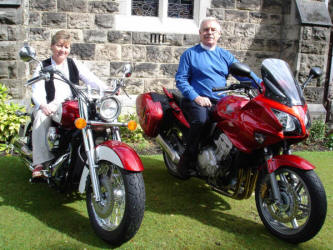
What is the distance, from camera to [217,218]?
331cm

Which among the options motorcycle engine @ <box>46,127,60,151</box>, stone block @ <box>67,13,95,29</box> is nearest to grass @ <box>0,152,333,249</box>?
motorcycle engine @ <box>46,127,60,151</box>

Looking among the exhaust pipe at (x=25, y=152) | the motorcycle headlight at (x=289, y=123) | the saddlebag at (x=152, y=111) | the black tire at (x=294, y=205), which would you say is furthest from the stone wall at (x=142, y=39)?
the motorcycle headlight at (x=289, y=123)

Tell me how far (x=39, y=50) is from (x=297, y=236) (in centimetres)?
534

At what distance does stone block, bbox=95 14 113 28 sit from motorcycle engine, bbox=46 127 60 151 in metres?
3.78

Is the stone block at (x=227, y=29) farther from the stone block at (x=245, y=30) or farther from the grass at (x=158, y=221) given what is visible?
the grass at (x=158, y=221)

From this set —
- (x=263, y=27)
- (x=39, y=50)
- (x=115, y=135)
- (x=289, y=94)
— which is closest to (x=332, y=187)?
(x=289, y=94)

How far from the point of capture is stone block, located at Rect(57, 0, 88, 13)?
20.5ft

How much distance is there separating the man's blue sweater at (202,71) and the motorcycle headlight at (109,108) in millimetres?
916

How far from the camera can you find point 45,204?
3447 millimetres

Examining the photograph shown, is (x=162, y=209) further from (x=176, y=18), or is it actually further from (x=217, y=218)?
(x=176, y=18)

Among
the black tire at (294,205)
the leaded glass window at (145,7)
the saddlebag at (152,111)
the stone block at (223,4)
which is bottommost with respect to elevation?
the black tire at (294,205)

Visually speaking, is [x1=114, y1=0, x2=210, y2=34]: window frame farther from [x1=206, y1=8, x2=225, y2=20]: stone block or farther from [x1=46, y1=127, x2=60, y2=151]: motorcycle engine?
[x1=46, y1=127, x2=60, y2=151]: motorcycle engine

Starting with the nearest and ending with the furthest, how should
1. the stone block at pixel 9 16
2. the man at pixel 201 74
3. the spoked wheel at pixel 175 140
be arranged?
the man at pixel 201 74 → the spoked wheel at pixel 175 140 → the stone block at pixel 9 16

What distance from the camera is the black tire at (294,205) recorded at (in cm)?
261
